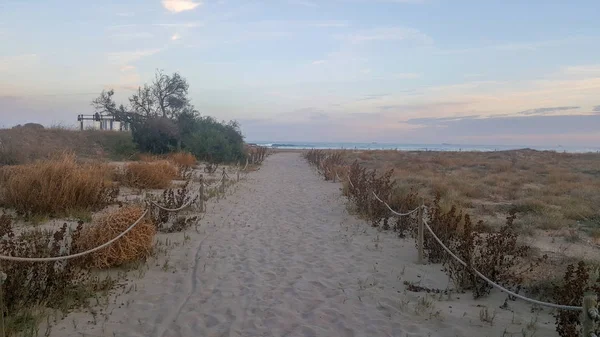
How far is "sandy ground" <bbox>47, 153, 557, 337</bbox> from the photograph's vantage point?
5.08m

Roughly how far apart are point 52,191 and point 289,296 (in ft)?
21.4

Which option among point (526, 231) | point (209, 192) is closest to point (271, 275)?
point (526, 231)

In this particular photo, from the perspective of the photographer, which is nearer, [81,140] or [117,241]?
[117,241]

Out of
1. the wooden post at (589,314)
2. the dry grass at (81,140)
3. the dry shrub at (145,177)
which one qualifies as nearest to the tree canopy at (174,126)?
the dry grass at (81,140)

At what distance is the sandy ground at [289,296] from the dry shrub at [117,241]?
11.4 inches

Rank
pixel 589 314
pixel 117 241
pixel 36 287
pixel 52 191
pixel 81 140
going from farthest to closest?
pixel 81 140
pixel 52 191
pixel 117 241
pixel 36 287
pixel 589 314

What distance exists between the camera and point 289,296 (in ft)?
Answer: 20.1

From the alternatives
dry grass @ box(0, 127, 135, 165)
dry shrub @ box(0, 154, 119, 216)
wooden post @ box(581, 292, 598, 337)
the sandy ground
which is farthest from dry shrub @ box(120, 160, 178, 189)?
wooden post @ box(581, 292, 598, 337)

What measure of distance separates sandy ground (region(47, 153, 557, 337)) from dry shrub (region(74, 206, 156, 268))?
289 mm

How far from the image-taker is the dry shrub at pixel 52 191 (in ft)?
32.8

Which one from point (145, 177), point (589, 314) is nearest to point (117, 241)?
point (589, 314)

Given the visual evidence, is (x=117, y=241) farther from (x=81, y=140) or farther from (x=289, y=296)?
(x=81, y=140)

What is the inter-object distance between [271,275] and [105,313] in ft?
8.12

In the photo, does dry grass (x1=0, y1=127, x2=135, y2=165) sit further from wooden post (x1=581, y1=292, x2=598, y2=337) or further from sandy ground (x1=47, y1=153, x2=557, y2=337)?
wooden post (x1=581, y1=292, x2=598, y2=337)
